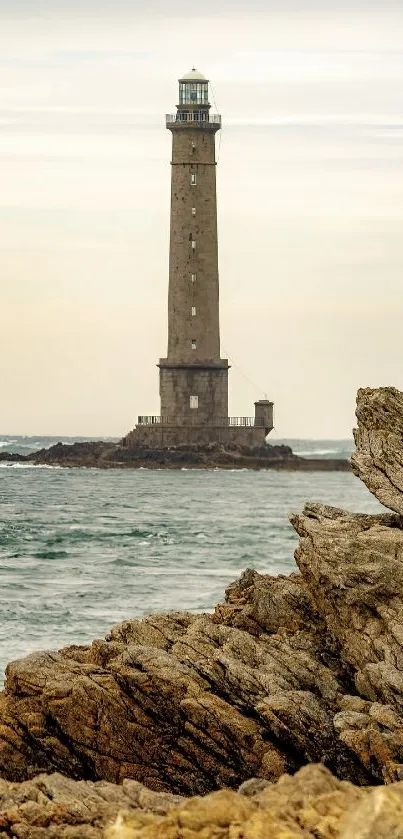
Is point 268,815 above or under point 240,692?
above

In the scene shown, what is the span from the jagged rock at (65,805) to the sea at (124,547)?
8430mm

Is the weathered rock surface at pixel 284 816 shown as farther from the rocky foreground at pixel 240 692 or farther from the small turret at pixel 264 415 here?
the small turret at pixel 264 415

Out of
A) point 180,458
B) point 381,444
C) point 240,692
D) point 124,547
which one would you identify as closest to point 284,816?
point 240,692

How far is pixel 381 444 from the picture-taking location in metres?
14.2

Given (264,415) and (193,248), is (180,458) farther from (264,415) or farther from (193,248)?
(193,248)

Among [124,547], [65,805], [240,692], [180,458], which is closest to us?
[65,805]

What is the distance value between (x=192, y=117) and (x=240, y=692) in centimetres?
7173

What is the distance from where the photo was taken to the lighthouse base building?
79688mm

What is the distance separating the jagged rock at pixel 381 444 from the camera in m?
13.9

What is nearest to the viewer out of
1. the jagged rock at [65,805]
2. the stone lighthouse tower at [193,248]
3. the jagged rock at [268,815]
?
the jagged rock at [268,815]

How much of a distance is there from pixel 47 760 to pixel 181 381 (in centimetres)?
7101

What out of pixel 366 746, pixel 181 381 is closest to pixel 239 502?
pixel 181 381

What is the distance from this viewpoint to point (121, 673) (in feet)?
39.0

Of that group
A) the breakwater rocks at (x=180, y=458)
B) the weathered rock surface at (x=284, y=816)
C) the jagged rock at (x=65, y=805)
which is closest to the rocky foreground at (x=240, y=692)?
the jagged rock at (x=65, y=805)
